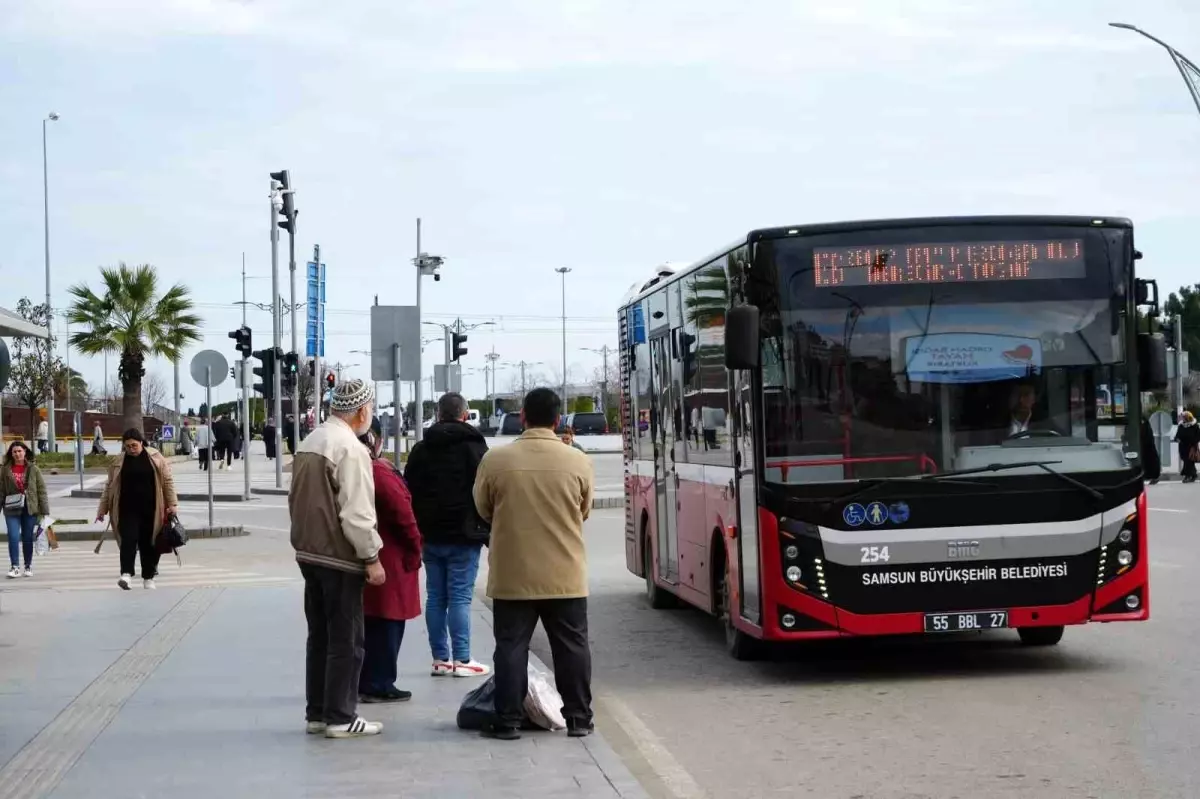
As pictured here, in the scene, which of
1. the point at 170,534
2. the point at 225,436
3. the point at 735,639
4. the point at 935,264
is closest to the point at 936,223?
the point at 935,264

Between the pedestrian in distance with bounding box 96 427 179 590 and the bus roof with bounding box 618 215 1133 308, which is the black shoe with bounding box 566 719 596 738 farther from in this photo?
the pedestrian in distance with bounding box 96 427 179 590

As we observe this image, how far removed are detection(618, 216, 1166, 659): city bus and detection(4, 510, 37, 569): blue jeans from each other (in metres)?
11.6

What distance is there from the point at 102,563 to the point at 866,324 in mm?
14179

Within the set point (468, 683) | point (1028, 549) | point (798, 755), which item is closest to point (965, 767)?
point (798, 755)

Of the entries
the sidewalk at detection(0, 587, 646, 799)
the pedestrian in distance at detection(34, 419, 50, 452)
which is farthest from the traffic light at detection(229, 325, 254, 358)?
the pedestrian in distance at detection(34, 419, 50, 452)

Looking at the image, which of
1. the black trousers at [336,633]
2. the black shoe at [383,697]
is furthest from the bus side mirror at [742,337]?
the black trousers at [336,633]

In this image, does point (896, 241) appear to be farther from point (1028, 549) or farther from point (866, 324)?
point (1028, 549)

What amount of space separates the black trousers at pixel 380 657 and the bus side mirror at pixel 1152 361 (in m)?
4.89

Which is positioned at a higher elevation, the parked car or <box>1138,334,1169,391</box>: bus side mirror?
<box>1138,334,1169,391</box>: bus side mirror

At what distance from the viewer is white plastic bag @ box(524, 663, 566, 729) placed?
29.5 feet

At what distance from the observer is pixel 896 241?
1105 cm

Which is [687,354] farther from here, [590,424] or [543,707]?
[590,424]

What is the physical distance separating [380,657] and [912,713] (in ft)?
9.80

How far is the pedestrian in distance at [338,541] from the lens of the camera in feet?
28.1
